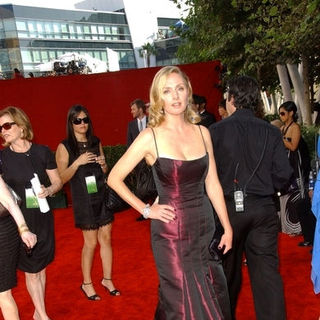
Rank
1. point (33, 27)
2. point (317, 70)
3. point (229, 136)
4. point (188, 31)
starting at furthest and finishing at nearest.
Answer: point (33, 27) < point (317, 70) < point (188, 31) < point (229, 136)

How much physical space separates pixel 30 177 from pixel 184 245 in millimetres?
1470

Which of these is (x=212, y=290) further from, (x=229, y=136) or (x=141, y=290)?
(x=141, y=290)

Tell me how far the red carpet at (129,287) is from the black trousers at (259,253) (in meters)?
0.61

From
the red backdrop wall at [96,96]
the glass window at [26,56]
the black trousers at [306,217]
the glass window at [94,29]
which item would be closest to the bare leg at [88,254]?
the black trousers at [306,217]

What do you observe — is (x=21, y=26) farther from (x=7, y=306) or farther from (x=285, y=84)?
(x=7, y=306)

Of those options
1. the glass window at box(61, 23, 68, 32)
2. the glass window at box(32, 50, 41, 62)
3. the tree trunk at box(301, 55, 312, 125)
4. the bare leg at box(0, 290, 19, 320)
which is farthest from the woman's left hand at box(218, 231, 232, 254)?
the glass window at box(61, 23, 68, 32)

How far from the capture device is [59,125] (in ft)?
32.5

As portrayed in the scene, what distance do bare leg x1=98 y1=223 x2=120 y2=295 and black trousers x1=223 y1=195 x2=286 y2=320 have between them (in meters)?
1.46

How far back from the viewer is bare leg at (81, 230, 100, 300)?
162 inches

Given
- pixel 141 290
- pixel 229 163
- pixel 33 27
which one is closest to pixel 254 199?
pixel 229 163

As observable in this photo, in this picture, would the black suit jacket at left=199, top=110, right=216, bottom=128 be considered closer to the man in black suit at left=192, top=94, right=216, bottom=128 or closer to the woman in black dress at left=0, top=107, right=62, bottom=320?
the man in black suit at left=192, top=94, right=216, bottom=128

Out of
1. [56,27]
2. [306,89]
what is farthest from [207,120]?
[56,27]

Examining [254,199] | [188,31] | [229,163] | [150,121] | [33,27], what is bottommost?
[254,199]

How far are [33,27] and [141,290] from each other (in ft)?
217
